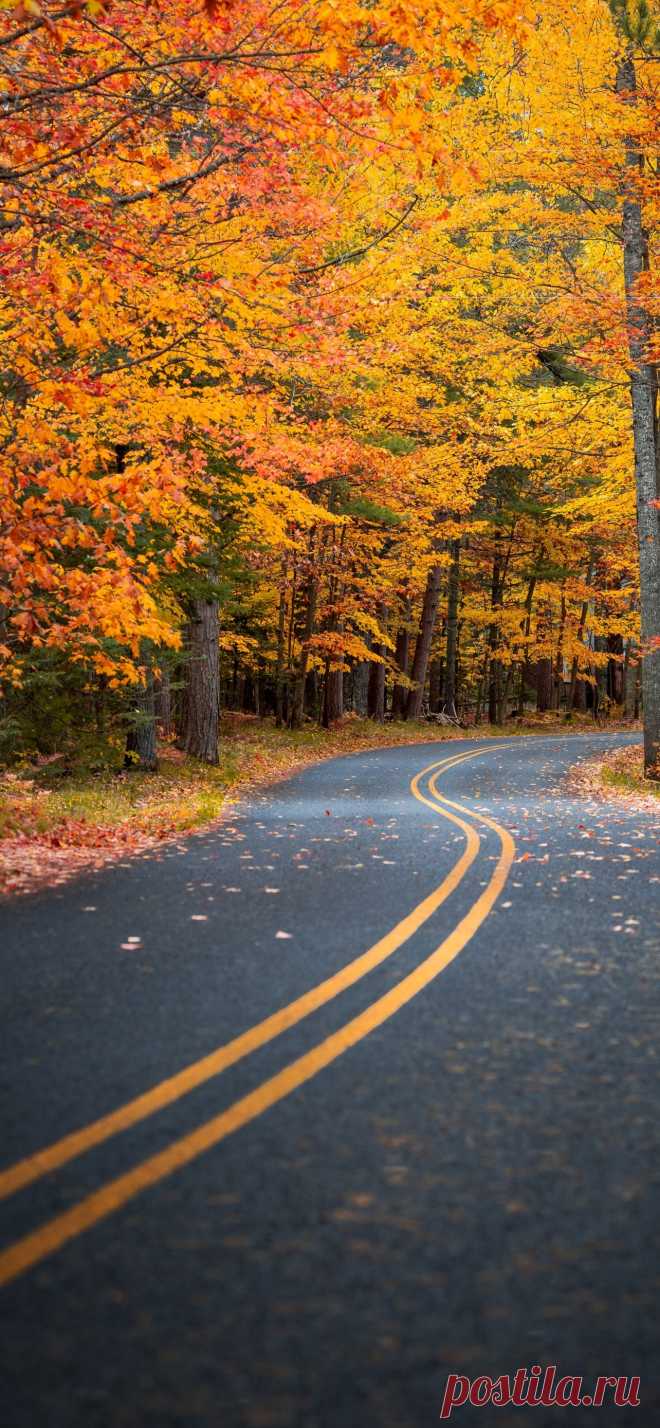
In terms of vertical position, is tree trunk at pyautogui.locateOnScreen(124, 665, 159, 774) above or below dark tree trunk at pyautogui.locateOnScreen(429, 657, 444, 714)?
→ below

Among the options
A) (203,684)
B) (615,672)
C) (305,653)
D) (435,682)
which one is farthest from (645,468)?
(435,682)

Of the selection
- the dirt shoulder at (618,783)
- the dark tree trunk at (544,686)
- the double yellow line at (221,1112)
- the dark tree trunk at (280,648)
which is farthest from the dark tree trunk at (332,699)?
the double yellow line at (221,1112)

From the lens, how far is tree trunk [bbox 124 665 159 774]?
731 inches

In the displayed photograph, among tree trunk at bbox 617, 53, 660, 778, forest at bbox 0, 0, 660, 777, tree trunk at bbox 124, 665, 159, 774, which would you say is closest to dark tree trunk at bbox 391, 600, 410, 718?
forest at bbox 0, 0, 660, 777

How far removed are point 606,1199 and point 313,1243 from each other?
108 cm

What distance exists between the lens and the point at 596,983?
6430mm

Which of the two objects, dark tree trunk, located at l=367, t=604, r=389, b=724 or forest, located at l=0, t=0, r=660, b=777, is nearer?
forest, located at l=0, t=0, r=660, b=777

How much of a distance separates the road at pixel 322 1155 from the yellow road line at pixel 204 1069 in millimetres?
19

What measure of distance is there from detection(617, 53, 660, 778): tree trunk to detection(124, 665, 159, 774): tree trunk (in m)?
8.35

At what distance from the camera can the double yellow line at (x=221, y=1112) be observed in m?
3.59

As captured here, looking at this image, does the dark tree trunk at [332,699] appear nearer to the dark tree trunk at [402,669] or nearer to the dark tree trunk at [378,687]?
the dark tree trunk at [378,687]

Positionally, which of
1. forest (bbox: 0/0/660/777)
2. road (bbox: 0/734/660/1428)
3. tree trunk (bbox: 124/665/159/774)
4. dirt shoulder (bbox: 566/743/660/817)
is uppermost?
forest (bbox: 0/0/660/777)

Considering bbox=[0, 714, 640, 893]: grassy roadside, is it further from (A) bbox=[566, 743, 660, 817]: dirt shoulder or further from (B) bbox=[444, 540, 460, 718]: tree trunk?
(B) bbox=[444, 540, 460, 718]: tree trunk

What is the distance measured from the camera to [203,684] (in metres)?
21.5
